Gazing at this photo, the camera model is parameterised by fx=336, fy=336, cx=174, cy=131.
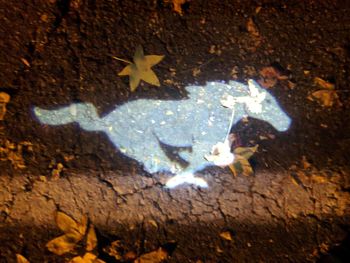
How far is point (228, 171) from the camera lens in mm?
2021

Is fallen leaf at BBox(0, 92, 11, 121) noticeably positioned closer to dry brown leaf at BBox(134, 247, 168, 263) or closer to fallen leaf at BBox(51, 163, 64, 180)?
fallen leaf at BBox(51, 163, 64, 180)

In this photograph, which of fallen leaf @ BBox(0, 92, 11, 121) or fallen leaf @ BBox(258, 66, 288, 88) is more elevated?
fallen leaf @ BBox(258, 66, 288, 88)

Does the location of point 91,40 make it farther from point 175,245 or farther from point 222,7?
point 175,245

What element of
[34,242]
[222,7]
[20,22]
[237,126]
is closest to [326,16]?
[222,7]

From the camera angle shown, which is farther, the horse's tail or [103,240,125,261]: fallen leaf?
the horse's tail

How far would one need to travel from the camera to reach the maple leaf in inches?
81.8

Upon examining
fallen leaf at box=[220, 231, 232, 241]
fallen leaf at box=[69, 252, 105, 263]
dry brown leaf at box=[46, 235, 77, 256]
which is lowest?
fallen leaf at box=[69, 252, 105, 263]

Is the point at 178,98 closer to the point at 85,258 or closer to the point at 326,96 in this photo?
the point at 326,96

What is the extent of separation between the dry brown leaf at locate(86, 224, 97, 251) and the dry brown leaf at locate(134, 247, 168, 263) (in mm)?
261

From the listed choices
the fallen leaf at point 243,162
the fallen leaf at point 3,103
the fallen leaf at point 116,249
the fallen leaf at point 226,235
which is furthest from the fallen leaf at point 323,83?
the fallen leaf at point 3,103

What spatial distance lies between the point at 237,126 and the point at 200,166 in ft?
1.09

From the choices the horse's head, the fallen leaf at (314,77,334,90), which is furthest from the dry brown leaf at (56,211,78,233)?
the fallen leaf at (314,77,334,90)

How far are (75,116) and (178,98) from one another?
639 mm

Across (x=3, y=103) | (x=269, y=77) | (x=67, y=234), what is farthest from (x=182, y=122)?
(x=3, y=103)
